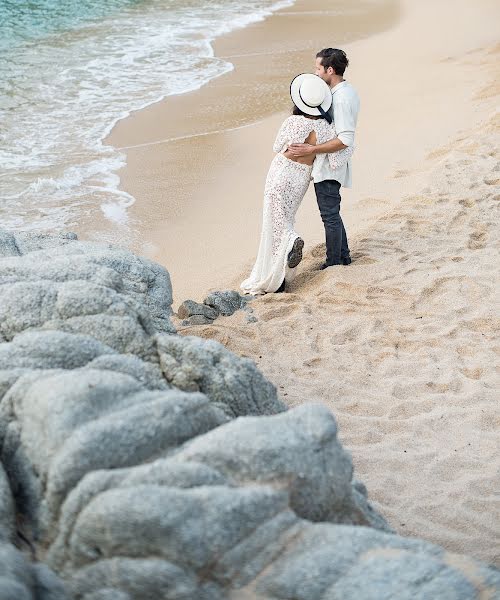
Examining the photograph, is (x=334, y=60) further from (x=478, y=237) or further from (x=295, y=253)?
(x=478, y=237)

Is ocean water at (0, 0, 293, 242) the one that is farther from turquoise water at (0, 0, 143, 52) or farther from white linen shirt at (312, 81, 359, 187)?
white linen shirt at (312, 81, 359, 187)

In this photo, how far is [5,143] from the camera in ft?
35.0

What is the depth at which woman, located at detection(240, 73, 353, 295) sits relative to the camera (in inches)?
236

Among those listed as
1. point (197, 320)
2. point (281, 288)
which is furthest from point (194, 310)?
point (281, 288)

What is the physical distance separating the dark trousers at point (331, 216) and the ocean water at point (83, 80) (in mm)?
2522

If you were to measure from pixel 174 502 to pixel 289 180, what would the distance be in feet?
14.1

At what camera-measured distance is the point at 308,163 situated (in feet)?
20.6

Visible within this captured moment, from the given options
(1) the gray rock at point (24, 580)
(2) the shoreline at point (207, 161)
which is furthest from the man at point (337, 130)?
(1) the gray rock at point (24, 580)

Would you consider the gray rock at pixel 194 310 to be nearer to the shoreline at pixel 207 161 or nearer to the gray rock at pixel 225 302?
the gray rock at pixel 225 302

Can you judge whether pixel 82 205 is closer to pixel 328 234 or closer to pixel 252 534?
pixel 328 234

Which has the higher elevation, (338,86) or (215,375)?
(338,86)

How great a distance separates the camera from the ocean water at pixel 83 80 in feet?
29.3

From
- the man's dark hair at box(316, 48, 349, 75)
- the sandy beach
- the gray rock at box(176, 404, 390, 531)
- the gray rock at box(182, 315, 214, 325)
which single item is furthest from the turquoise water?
the gray rock at box(176, 404, 390, 531)

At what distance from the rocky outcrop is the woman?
3360mm
